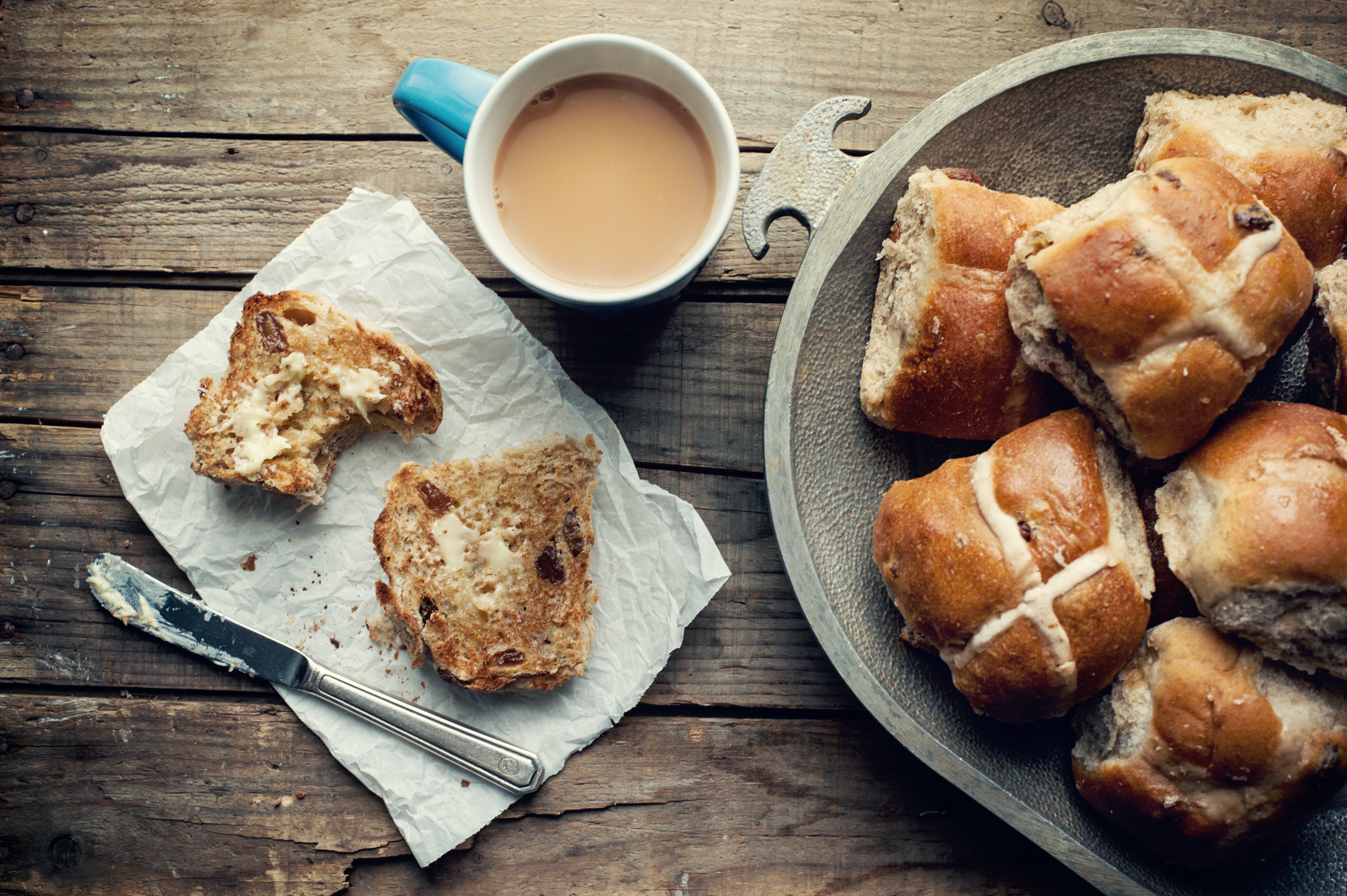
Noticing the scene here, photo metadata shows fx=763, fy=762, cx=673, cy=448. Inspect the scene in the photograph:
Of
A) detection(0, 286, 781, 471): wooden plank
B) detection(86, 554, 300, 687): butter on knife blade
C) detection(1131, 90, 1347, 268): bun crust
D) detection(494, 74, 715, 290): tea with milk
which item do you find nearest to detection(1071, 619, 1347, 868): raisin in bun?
detection(1131, 90, 1347, 268): bun crust

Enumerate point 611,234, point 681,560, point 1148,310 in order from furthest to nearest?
point 681,560
point 611,234
point 1148,310

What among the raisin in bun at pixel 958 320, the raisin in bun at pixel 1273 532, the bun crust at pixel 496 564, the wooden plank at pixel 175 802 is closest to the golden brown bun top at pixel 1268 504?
the raisin in bun at pixel 1273 532

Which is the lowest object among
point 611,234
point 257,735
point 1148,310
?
point 257,735

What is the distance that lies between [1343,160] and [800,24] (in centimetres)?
105

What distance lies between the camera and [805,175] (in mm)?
→ 1449

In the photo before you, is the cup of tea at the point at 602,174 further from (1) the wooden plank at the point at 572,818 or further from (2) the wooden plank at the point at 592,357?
(1) the wooden plank at the point at 572,818

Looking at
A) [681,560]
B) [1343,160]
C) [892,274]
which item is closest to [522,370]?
[681,560]

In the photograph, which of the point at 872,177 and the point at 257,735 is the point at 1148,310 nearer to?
the point at 872,177

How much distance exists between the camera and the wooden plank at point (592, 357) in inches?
66.9

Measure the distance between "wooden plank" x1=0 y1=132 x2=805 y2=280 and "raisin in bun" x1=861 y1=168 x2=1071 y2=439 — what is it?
39 centimetres

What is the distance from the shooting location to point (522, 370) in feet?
5.51

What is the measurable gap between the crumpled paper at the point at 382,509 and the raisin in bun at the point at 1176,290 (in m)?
0.84

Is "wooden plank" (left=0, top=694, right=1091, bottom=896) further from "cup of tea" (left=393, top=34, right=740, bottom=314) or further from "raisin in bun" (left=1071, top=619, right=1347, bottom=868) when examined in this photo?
"cup of tea" (left=393, top=34, right=740, bottom=314)

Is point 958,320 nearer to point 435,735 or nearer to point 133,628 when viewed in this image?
point 435,735
